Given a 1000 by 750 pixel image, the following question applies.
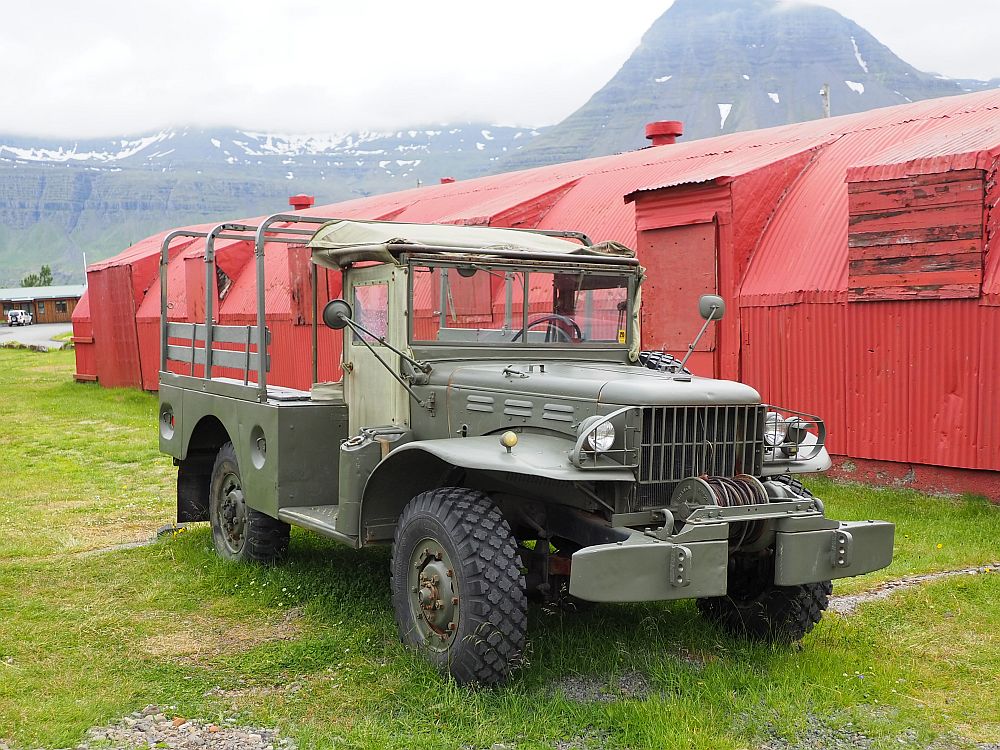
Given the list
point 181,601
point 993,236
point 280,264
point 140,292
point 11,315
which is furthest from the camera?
point 11,315

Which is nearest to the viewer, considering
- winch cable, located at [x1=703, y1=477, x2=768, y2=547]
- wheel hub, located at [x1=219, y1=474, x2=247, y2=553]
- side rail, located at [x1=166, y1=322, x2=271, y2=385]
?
winch cable, located at [x1=703, y1=477, x2=768, y2=547]

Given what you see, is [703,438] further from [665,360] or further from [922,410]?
[922,410]

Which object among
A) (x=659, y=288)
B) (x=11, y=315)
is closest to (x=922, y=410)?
(x=659, y=288)

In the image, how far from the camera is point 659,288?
12.7m

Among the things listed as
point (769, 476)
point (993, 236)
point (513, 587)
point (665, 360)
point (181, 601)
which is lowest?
point (181, 601)

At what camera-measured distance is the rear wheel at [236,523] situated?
25.2 ft

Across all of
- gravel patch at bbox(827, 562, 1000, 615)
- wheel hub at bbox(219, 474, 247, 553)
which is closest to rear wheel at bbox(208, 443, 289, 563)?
wheel hub at bbox(219, 474, 247, 553)

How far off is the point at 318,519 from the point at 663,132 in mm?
15906

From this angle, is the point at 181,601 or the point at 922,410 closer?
the point at 181,601

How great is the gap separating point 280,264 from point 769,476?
57.1 ft

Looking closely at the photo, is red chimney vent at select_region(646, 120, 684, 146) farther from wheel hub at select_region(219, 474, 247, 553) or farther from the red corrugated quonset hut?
wheel hub at select_region(219, 474, 247, 553)

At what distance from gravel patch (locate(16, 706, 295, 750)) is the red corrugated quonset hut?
133 inches

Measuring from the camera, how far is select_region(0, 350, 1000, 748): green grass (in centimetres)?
494

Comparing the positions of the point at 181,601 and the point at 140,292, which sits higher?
the point at 140,292
